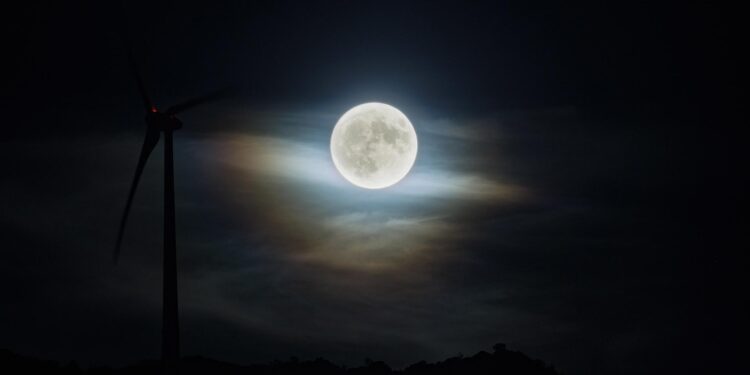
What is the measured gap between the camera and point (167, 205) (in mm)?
63812

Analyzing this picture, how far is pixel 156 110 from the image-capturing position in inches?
2751

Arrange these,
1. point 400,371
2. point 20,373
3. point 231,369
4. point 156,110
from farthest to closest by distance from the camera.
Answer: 1. point 400,371
2. point 231,369
3. point 20,373
4. point 156,110

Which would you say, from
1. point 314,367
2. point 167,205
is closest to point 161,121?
point 167,205

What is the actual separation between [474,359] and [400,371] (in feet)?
46.9

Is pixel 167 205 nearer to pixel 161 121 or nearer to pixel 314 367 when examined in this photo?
pixel 161 121

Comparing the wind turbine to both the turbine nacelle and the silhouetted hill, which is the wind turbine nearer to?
the turbine nacelle

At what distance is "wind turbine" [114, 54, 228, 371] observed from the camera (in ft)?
197

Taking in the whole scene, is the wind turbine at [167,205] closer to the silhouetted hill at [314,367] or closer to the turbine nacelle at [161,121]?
the turbine nacelle at [161,121]

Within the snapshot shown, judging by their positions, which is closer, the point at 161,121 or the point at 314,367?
the point at 161,121

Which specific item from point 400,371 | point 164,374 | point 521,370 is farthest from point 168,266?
point 521,370

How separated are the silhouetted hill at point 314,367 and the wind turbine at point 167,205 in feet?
174

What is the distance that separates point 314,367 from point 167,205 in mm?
84275

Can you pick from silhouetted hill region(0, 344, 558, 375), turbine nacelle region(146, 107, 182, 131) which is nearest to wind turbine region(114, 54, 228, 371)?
turbine nacelle region(146, 107, 182, 131)

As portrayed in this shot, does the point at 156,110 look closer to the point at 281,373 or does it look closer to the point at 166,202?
the point at 166,202
